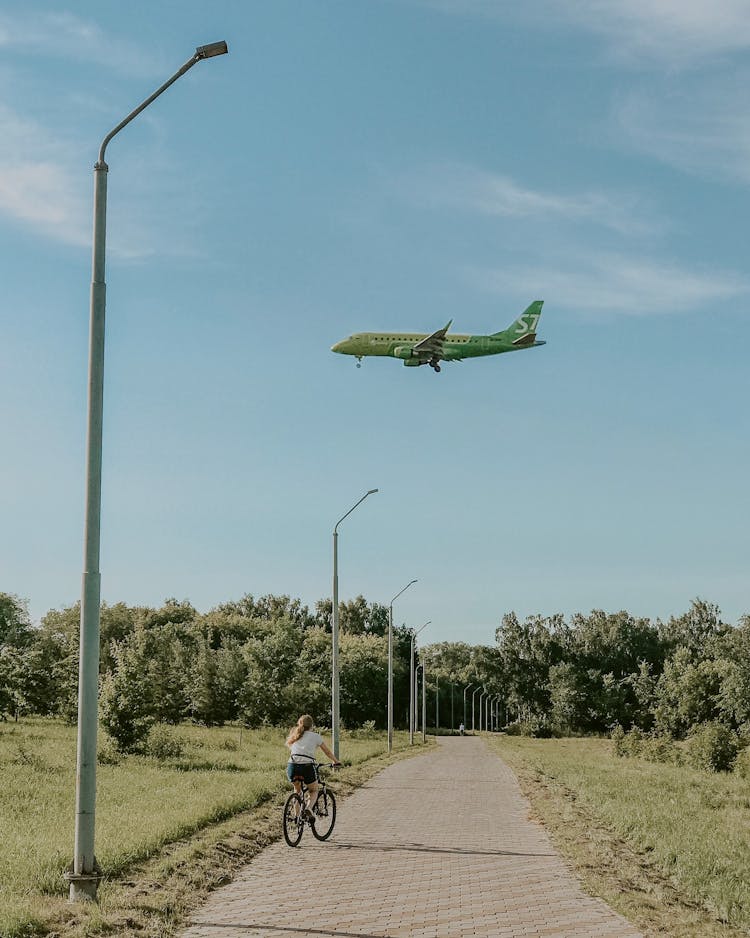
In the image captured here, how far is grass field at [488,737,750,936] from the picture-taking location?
11.2 metres

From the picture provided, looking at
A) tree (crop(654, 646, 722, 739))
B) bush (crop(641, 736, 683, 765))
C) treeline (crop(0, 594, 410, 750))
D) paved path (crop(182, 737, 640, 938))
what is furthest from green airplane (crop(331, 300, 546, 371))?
tree (crop(654, 646, 722, 739))

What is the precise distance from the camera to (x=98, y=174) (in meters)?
12.4

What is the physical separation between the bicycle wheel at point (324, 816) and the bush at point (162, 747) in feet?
50.6

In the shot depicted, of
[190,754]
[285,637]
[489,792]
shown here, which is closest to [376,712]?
[285,637]

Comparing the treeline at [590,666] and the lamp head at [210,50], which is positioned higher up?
the lamp head at [210,50]

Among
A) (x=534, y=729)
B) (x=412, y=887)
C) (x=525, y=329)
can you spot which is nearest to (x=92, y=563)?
(x=412, y=887)

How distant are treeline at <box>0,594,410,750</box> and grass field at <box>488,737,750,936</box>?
12.1m

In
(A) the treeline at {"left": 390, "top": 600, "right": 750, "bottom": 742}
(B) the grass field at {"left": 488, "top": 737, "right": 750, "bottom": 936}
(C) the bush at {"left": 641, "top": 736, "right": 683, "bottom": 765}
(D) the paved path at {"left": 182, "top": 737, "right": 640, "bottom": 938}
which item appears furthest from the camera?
(A) the treeline at {"left": 390, "top": 600, "right": 750, "bottom": 742}

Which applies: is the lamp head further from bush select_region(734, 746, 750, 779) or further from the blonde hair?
bush select_region(734, 746, 750, 779)

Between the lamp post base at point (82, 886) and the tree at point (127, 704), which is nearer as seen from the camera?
the lamp post base at point (82, 886)

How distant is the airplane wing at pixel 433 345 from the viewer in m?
33.2

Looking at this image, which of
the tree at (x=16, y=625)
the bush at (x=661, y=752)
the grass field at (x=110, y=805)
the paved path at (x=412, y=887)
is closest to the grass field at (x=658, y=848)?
the paved path at (x=412, y=887)

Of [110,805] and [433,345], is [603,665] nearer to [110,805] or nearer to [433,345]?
[433,345]

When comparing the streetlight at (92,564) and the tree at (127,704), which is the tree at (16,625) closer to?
the tree at (127,704)
